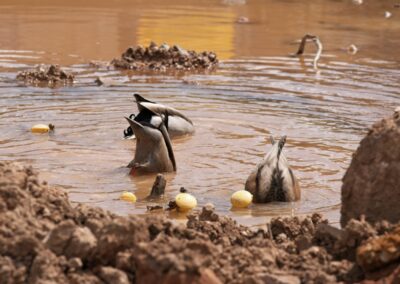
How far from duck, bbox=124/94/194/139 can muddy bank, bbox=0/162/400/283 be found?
5.66m

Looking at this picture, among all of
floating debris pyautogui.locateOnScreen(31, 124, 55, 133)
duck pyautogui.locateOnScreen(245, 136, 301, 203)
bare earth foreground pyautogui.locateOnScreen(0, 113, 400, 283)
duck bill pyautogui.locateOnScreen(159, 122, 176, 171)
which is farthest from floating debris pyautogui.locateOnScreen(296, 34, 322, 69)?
bare earth foreground pyautogui.locateOnScreen(0, 113, 400, 283)

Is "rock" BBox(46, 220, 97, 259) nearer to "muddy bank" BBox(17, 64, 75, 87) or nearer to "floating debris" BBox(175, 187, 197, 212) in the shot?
"floating debris" BBox(175, 187, 197, 212)

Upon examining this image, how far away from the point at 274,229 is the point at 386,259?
5.46ft

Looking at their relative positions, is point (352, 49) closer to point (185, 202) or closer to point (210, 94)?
point (210, 94)

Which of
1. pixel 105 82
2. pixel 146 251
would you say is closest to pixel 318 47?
pixel 105 82

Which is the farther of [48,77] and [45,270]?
[48,77]

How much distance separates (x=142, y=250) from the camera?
14.9 ft

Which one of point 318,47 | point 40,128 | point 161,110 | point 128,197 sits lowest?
point 128,197

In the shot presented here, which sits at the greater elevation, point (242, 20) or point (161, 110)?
point (242, 20)

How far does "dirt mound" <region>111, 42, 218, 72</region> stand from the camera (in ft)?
53.3

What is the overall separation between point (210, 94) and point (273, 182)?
5.37 metres

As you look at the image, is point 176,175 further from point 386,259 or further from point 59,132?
point 386,259

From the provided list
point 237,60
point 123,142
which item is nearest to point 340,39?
point 237,60

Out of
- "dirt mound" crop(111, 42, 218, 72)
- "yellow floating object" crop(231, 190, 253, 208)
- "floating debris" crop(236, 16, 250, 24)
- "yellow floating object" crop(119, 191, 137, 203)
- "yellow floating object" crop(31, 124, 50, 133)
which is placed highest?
"floating debris" crop(236, 16, 250, 24)
